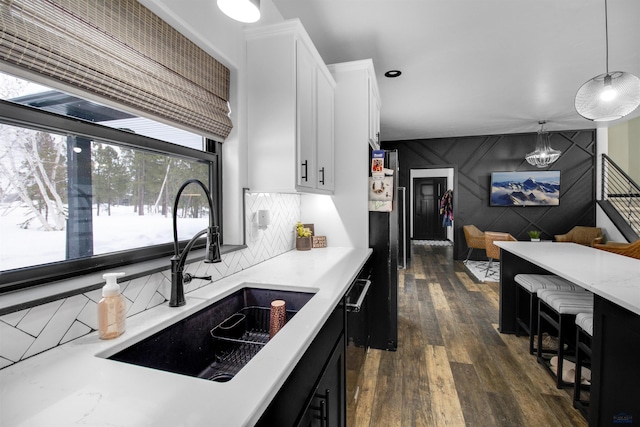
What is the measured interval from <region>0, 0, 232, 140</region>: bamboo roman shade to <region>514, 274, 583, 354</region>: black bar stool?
2653 mm

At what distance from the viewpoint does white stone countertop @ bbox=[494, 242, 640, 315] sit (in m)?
1.39

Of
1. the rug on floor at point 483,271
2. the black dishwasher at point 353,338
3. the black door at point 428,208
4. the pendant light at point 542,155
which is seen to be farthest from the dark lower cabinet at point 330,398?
the black door at point 428,208

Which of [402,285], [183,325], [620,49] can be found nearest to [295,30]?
[183,325]

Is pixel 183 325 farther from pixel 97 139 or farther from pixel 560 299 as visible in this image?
pixel 560 299

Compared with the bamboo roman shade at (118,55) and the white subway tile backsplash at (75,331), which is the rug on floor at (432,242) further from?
the white subway tile backsplash at (75,331)

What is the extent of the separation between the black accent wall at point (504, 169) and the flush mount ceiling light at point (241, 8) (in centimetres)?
646

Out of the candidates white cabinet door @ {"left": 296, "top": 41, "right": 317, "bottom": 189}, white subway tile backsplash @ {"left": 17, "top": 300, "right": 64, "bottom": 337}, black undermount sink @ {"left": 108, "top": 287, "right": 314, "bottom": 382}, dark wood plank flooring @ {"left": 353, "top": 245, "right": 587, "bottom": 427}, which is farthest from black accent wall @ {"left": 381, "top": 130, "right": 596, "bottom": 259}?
white subway tile backsplash @ {"left": 17, "top": 300, "right": 64, "bottom": 337}

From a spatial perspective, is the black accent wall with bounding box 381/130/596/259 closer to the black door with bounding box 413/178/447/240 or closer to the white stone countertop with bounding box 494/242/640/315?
the black door with bounding box 413/178/447/240

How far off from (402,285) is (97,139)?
4406mm

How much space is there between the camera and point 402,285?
4684 mm

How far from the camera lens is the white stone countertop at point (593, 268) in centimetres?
139

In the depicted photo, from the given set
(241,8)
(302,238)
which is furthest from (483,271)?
(241,8)

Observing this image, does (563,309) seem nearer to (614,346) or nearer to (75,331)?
(614,346)

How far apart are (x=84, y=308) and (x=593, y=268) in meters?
2.62
